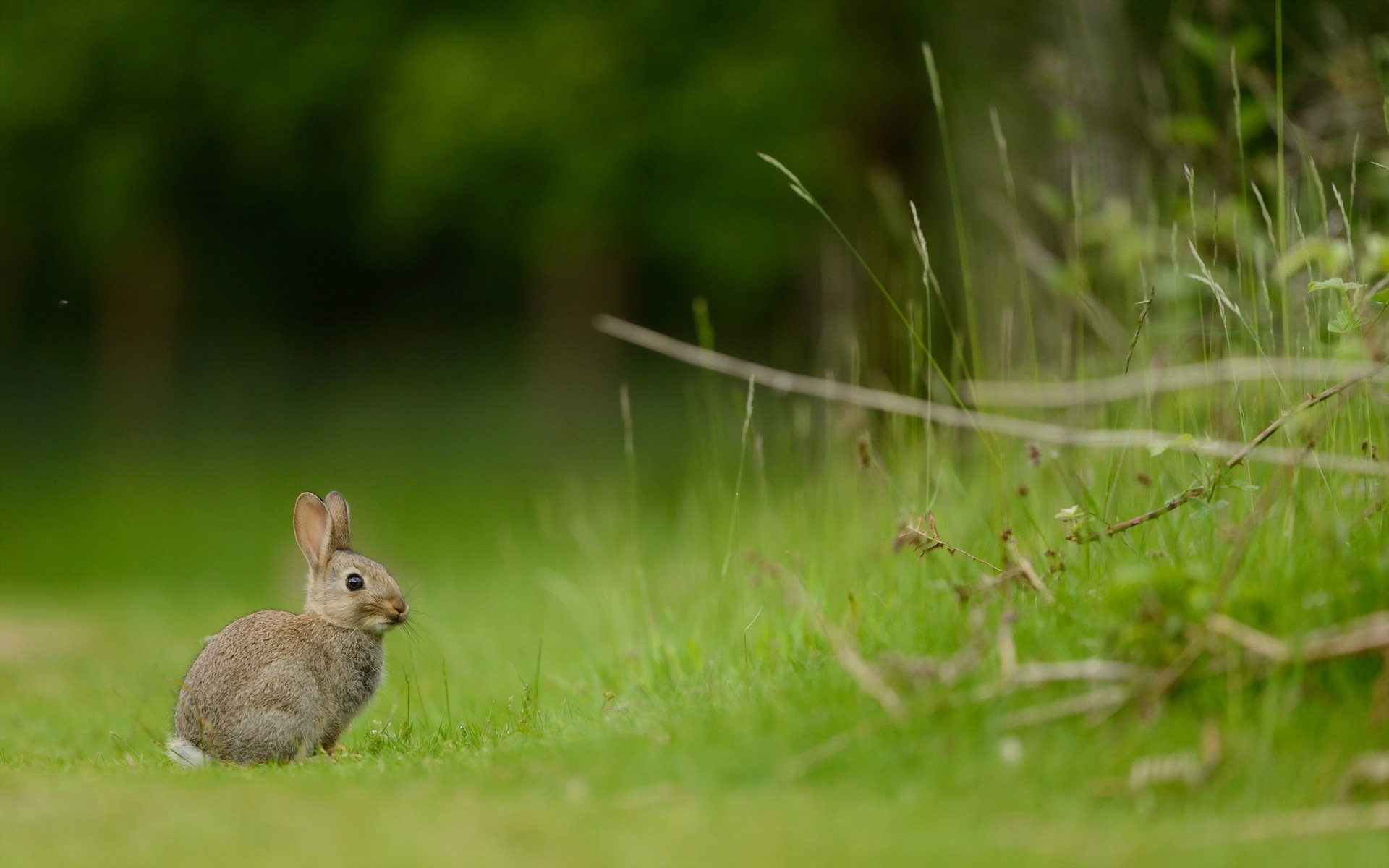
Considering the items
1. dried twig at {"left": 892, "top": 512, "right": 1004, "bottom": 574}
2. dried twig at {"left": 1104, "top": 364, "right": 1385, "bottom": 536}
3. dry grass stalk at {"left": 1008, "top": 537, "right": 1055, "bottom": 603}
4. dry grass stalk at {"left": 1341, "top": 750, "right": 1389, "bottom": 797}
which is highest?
dried twig at {"left": 1104, "top": 364, "right": 1385, "bottom": 536}

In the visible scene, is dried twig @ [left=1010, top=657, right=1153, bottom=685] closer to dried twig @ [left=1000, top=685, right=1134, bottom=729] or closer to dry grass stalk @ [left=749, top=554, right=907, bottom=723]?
dried twig @ [left=1000, top=685, right=1134, bottom=729]

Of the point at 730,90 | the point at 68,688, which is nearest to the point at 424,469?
the point at 730,90

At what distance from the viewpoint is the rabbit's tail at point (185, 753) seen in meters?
4.41

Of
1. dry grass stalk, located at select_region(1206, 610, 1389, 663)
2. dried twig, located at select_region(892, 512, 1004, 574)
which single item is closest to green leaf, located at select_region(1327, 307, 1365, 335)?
dry grass stalk, located at select_region(1206, 610, 1389, 663)

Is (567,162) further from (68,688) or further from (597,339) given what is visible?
(68,688)

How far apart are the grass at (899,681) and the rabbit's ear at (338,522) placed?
608 millimetres

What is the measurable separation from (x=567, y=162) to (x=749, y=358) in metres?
9.63

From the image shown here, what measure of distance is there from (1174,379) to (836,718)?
232cm

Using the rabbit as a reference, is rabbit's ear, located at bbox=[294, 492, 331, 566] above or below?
above

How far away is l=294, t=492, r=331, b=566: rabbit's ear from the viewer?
495cm

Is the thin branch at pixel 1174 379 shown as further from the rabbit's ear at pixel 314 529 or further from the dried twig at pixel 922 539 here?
the rabbit's ear at pixel 314 529

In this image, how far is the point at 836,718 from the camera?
3602 mm

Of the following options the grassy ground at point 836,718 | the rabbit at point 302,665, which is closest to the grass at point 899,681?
the grassy ground at point 836,718

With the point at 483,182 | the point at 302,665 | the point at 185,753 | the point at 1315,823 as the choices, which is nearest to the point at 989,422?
the point at 1315,823
